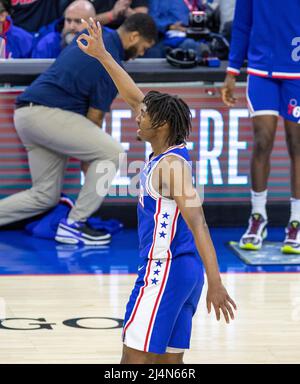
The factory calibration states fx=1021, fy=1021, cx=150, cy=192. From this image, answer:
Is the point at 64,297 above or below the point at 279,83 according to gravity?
below

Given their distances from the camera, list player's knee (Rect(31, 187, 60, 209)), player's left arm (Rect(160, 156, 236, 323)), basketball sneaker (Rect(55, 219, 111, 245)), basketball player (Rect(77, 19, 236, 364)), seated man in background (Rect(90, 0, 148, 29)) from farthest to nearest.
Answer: seated man in background (Rect(90, 0, 148, 29)) → player's knee (Rect(31, 187, 60, 209)) → basketball sneaker (Rect(55, 219, 111, 245)) → basketball player (Rect(77, 19, 236, 364)) → player's left arm (Rect(160, 156, 236, 323))

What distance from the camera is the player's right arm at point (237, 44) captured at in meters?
7.45

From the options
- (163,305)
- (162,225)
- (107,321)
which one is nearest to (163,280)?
(163,305)

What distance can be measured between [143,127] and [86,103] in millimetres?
3528

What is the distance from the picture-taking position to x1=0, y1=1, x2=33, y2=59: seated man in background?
868 centimetres

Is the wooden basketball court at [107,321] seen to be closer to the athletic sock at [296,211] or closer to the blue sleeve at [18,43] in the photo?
the athletic sock at [296,211]

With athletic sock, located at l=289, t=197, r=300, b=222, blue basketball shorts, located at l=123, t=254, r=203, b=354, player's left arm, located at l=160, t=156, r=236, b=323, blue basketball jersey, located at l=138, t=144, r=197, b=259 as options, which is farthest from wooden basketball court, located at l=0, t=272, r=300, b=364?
player's left arm, located at l=160, t=156, r=236, b=323

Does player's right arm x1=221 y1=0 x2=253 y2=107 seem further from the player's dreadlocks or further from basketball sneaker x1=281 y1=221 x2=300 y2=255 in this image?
the player's dreadlocks

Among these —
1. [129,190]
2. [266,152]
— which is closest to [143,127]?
[266,152]

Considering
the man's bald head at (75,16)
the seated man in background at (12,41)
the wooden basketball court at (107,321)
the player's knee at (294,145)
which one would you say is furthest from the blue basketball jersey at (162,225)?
the seated man in background at (12,41)

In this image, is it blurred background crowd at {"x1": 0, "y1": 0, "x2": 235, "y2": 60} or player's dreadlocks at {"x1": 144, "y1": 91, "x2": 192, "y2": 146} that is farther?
blurred background crowd at {"x1": 0, "y1": 0, "x2": 235, "y2": 60}
